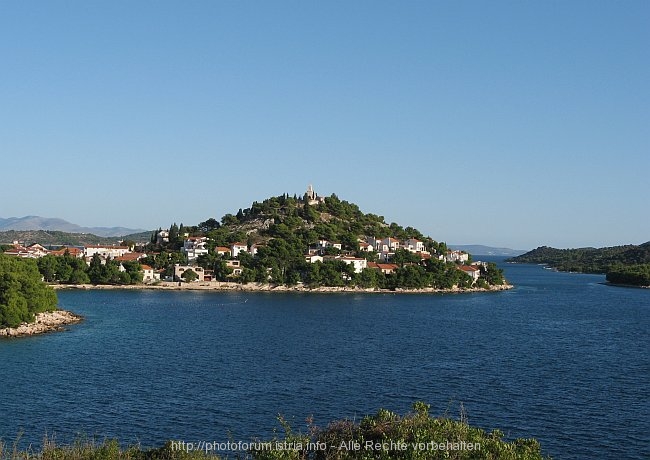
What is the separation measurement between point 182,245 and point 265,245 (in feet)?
69.2

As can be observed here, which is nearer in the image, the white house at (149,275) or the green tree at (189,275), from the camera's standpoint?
the green tree at (189,275)

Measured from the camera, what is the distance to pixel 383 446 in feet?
45.7

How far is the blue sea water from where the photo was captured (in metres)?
26.0

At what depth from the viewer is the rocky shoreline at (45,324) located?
47.9 meters

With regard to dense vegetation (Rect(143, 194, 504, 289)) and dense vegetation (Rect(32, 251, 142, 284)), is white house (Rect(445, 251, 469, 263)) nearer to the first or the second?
dense vegetation (Rect(143, 194, 504, 289))

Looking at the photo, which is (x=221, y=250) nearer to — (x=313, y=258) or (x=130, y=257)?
(x=130, y=257)

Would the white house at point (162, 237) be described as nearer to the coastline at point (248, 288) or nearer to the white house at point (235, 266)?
the white house at point (235, 266)

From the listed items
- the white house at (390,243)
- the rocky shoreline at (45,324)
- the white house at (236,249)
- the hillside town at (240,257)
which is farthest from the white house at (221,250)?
the rocky shoreline at (45,324)

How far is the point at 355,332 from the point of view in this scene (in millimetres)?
54562

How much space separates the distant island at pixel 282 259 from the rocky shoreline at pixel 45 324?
31.4 m

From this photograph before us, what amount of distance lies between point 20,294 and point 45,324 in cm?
324

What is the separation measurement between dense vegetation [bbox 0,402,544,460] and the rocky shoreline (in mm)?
35659

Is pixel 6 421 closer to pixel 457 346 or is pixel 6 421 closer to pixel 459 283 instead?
pixel 457 346

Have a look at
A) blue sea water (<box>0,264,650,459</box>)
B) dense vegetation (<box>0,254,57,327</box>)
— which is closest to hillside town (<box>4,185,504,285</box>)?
blue sea water (<box>0,264,650,459</box>)
